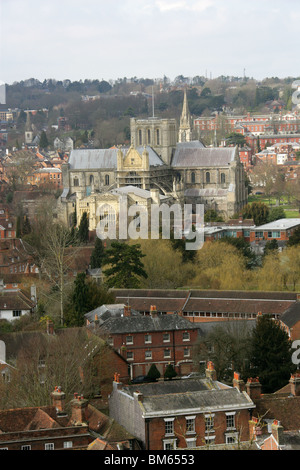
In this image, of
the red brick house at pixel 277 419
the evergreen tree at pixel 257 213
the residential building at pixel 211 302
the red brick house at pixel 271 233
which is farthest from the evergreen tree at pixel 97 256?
the red brick house at pixel 277 419

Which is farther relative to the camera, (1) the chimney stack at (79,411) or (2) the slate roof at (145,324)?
(2) the slate roof at (145,324)

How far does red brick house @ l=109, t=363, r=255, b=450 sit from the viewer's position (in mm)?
28734

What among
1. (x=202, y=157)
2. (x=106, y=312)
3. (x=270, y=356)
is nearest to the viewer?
(x=270, y=356)

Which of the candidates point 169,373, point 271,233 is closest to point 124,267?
point 169,373

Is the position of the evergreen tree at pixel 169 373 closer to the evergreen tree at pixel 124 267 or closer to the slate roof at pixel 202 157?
the evergreen tree at pixel 124 267

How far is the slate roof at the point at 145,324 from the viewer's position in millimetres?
42406

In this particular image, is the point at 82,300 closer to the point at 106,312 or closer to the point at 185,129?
the point at 106,312

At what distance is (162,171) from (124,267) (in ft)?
105

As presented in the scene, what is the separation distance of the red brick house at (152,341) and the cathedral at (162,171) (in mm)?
38902

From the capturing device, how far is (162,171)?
3388 inches

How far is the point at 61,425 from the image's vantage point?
1080 inches

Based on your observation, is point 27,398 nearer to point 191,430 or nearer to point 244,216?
point 191,430
